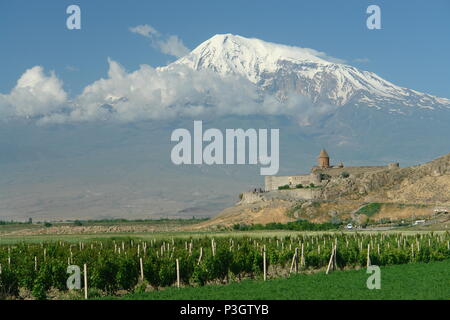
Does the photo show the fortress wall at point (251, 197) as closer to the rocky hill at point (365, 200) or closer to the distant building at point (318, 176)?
the rocky hill at point (365, 200)

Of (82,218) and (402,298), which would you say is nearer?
(402,298)

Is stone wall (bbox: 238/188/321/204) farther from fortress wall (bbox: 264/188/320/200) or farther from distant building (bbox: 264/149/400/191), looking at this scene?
distant building (bbox: 264/149/400/191)

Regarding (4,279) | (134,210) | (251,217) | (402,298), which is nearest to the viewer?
(402,298)

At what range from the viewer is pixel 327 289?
72.0 ft

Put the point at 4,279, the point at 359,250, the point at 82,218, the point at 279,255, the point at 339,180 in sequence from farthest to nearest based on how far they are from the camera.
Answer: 1. the point at 82,218
2. the point at 339,180
3. the point at 359,250
4. the point at 279,255
5. the point at 4,279

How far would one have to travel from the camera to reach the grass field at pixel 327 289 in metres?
20.5

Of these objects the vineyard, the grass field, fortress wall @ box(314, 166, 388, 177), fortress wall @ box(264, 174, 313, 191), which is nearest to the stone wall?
fortress wall @ box(264, 174, 313, 191)

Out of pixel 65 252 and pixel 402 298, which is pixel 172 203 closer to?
pixel 65 252

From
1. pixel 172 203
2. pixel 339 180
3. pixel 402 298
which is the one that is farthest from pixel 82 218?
pixel 402 298

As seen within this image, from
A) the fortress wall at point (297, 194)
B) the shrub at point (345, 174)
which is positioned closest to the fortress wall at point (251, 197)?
the fortress wall at point (297, 194)

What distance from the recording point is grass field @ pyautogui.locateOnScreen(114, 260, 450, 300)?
20484 millimetres

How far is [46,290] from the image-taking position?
79.5ft
